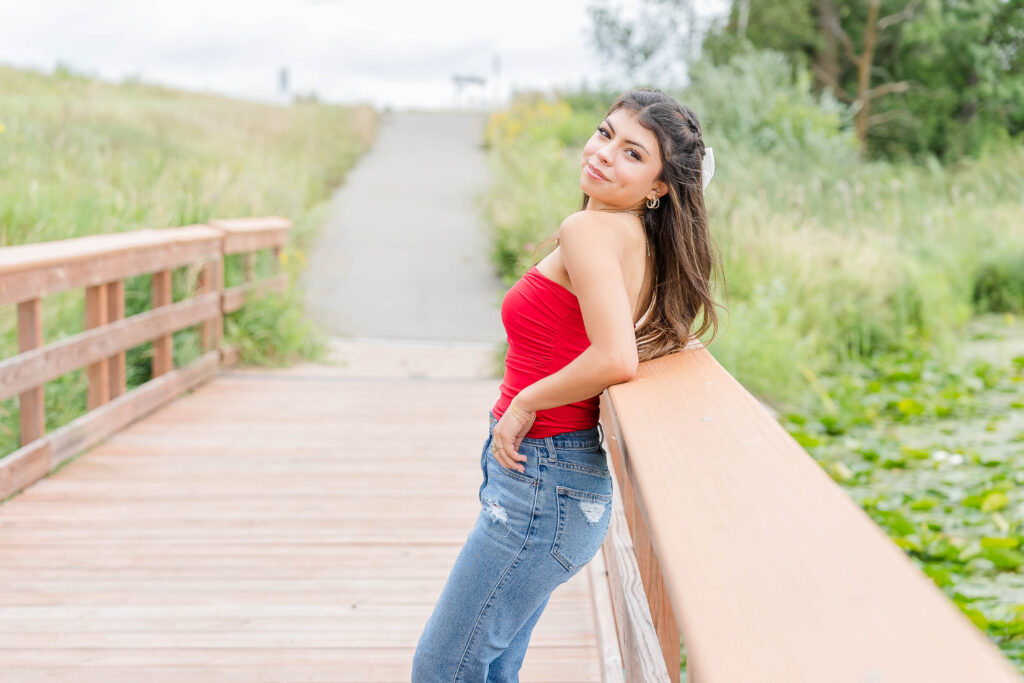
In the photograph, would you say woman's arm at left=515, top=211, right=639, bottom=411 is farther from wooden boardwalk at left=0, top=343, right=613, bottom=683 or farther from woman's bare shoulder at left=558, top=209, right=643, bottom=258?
wooden boardwalk at left=0, top=343, right=613, bottom=683

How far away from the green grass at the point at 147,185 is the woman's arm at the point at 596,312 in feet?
10.7

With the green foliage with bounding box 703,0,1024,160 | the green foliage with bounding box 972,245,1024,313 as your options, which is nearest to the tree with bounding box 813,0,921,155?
the green foliage with bounding box 703,0,1024,160

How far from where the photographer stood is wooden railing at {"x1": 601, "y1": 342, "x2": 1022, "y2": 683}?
79cm

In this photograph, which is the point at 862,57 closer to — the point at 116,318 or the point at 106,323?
the point at 116,318

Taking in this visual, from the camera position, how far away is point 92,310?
178 inches

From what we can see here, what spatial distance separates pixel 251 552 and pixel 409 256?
9.00 meters

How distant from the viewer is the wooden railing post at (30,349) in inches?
149

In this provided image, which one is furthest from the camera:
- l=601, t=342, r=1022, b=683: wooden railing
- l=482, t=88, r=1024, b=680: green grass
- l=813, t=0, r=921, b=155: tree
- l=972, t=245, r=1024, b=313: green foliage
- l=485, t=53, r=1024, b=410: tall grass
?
l=813, t=0, r=921, b=155: tree

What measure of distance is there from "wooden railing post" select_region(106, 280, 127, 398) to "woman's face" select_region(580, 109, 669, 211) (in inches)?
142

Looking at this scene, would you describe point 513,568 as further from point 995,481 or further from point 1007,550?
point 995,481

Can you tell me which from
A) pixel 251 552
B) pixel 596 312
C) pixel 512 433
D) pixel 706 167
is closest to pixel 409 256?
pixel 251 552

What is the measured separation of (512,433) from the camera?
1.68 m

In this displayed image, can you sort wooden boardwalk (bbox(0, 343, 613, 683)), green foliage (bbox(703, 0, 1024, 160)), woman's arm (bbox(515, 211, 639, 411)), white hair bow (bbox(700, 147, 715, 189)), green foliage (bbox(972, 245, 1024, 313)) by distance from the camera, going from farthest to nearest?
green foliage (bbox(703, 0, 1024, 160))
green foliage (bbox(972, 245, 1024, 313))
wooden boardwalk (bbox(0, 343, 613, 683))
white hair bow (bbox(700, 147, 715, 189))
woman's arm (bbox(515, 211, 639, 411))

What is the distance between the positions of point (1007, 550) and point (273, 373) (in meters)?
4.54
